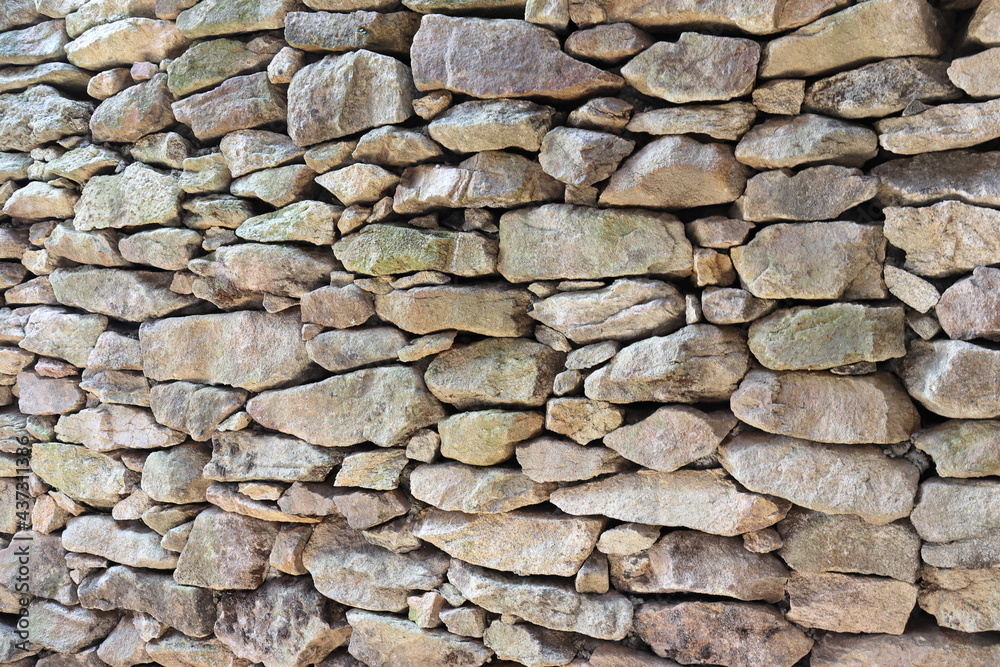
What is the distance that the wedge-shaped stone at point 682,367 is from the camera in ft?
5.94

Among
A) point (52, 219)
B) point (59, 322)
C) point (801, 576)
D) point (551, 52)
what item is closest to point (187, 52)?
point (52, 219)

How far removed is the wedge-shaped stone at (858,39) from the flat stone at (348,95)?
3.32ft

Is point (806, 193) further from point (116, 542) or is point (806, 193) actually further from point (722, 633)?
point (116, 542)

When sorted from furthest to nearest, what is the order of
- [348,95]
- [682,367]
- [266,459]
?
[266,459] < [348,95] < [682,367]

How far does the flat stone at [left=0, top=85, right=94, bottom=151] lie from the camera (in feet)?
8.80

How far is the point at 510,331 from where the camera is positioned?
6.69ft

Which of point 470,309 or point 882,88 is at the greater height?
point 882,88

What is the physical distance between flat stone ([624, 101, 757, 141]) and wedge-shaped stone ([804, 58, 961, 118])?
165 mm

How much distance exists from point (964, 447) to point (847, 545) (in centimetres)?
35

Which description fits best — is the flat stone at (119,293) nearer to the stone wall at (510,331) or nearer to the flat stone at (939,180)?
the stone wall at (510,331)

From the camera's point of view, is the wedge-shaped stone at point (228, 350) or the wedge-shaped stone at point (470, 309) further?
the wedge-shaped stone at point (228, 350)

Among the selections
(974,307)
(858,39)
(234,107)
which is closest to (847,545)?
(974,307)

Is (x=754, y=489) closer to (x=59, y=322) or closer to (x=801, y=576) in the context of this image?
(x=801, y=576)

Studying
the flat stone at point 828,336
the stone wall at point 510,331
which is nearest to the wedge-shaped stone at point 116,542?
the stone wall at point 510,331
